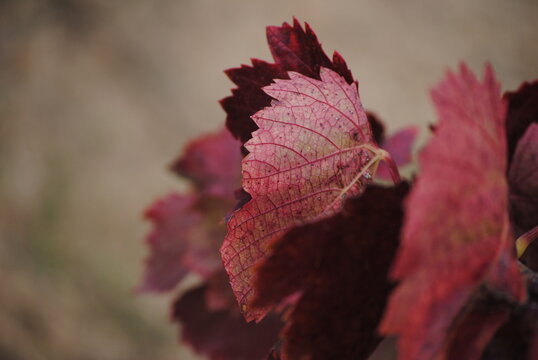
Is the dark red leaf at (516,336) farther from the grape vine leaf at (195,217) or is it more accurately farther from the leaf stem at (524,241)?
the grape vine leaf at (195,217)

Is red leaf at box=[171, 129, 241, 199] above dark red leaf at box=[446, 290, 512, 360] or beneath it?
above

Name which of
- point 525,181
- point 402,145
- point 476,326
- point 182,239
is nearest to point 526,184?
point 525,181

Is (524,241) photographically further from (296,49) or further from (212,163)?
(212,163)

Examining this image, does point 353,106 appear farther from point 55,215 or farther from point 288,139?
point 55,215

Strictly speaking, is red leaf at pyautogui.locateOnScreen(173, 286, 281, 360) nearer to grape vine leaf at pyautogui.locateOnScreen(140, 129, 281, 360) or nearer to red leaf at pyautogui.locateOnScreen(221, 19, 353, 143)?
grape vine leaf at pyautogui.locateOnScreen(140, 129, 281, 360)

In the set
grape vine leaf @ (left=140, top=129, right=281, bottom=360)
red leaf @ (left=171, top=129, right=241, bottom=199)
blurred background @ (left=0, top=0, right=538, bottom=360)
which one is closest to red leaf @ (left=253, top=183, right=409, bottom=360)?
grape vine leaf @ (left=140, top=129, right=281, bottom=360)

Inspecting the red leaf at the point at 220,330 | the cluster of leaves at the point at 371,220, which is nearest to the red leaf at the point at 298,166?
the cluster of leaves at the point at 371,220

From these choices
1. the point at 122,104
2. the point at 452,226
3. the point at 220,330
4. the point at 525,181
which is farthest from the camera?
the point at 122,104

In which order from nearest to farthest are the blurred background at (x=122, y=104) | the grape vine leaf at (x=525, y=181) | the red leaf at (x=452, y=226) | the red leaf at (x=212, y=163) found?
the red leaf at (x=452, y=226) → the grape vine leaf at (x=525, y=181) → the red leaf at (x=212, y=163) → the blurred background at (x=122, y=104)
